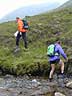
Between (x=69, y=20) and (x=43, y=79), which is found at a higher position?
(x=69, y=20)

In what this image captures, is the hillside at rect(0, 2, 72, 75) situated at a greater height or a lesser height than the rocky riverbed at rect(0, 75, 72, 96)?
greater

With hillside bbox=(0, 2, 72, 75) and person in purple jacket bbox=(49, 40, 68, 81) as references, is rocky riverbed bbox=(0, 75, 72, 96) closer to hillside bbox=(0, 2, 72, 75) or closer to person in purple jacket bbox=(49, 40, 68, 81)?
person in purple jacket bbox=(49, 40, 68, 81)

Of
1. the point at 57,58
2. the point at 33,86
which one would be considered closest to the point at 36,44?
the point at 57,58

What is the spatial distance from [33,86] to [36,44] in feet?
34.4

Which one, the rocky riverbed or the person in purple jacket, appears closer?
the rocky riverbed

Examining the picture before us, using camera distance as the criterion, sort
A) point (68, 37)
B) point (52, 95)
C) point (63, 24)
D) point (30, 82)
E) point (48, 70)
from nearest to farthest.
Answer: point (52, 95) → point (30, 82) → point (48, 70) → point (68, 37) → point (63, 24)

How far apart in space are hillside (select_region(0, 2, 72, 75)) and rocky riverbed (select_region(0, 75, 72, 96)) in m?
1.14

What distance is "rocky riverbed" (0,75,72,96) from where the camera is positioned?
19453mm

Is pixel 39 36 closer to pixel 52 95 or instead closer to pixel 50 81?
pixel 50 81

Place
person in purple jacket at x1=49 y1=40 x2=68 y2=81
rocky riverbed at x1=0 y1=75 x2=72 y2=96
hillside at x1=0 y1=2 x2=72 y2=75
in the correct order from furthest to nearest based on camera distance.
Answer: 1. hillside at x1=0 y1=2 x2=72 y2=75
2. person in purple jacket at x1=49 y1=40 x2=68 y2=81
3. rocky riverbed at x1=0 y1=75 x2=72 y2=96

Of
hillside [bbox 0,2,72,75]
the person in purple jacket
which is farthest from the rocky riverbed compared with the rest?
hillside [bbox 0,2,72,75]

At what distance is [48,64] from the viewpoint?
24.5 m

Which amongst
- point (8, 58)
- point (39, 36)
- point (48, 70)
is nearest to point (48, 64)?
point (48, 70)

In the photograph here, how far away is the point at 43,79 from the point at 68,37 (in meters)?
8.44
